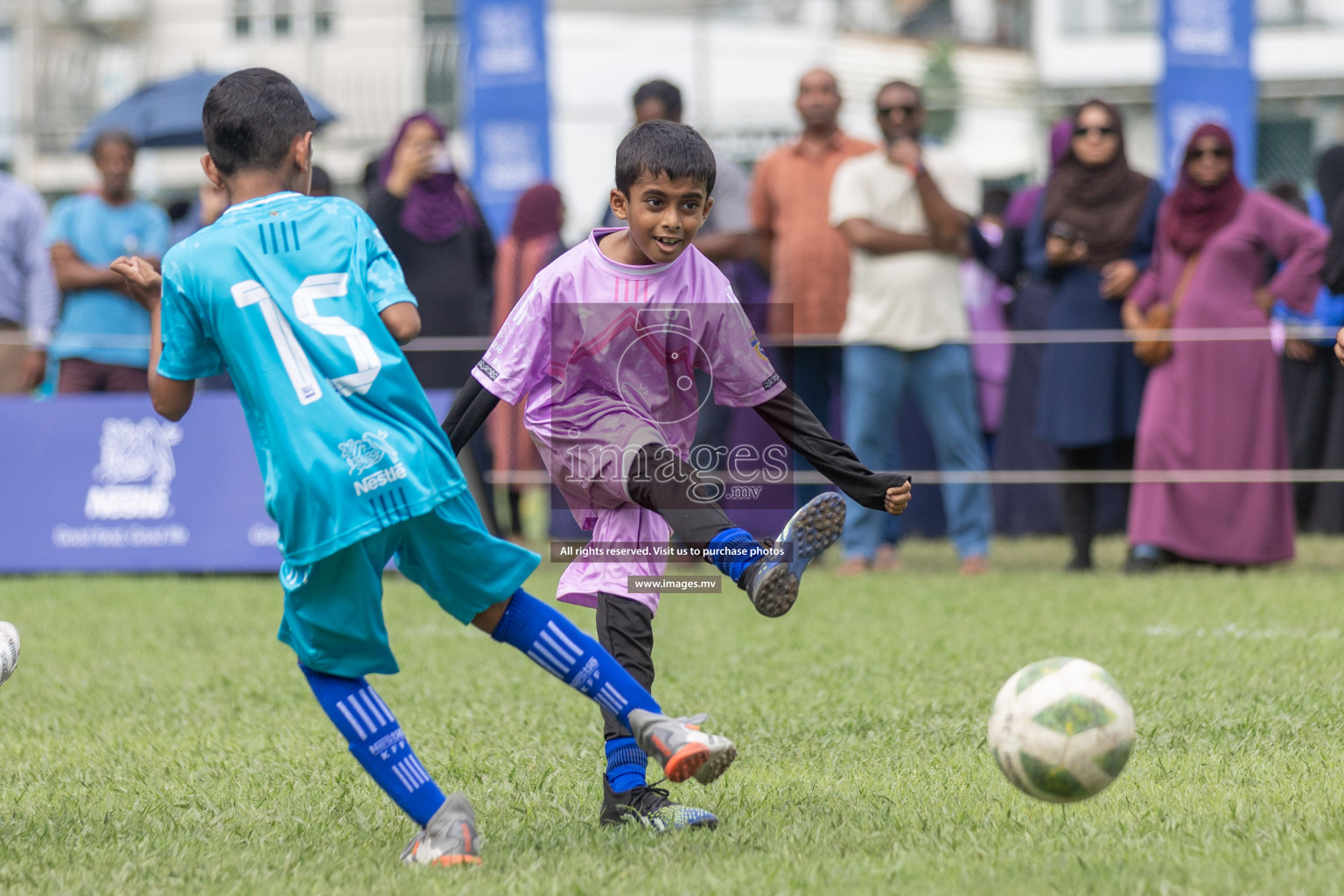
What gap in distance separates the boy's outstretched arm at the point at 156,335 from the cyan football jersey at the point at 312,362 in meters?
0.03

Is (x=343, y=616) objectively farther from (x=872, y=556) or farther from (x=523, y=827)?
(x=872, y=556)

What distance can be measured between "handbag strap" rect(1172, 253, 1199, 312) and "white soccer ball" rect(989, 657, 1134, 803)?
5.54 m

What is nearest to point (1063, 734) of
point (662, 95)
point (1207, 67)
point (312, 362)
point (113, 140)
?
point (312, 362)

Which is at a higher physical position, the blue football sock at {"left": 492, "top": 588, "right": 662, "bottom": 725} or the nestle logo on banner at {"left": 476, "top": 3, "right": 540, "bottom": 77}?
the nestle logo on banner at {"left": 476, "top": 3, "right": 540, "bottom": 77}

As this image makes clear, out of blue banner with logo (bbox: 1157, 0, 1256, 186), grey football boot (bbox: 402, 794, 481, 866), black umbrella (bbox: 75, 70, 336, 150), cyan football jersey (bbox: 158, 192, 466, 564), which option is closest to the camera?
cyan football jersey (bbox: 158, 192, 466, 564)

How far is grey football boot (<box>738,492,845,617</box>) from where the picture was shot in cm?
377

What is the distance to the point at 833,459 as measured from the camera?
4082 mm

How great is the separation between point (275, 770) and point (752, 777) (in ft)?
4.37

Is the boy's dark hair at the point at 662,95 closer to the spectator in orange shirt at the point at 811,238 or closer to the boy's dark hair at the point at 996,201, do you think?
the spectator in orange shirt at the point at 811,238

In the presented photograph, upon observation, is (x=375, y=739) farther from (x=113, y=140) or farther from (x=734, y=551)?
(x=113, y=140)

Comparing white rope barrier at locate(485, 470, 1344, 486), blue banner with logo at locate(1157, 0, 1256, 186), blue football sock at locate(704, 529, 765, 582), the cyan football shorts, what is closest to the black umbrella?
blue banner with logo at locate(1157, 0, 1256, 186)

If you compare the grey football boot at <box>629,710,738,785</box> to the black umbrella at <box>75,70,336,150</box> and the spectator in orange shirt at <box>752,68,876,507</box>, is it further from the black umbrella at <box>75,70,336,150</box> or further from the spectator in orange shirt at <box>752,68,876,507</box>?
the black umbrella at <box>75,70,336,150</box>

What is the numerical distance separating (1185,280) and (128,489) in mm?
6123

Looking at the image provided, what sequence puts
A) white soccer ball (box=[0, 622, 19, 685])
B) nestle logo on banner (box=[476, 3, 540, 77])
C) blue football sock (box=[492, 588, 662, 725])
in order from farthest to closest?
nestle logo on banner (box=[476, 3, 540, 77]), white soccer ball (box=[0, 622, 19, 685]), blue football sock (box=[492, 588, 662, 725])
